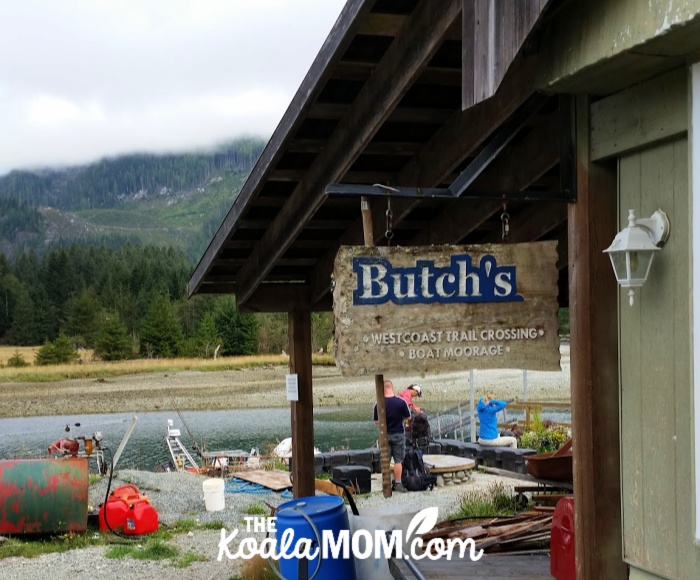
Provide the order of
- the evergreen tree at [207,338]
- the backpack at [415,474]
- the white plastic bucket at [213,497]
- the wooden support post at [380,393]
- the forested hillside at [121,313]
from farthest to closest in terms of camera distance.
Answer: the forested hillside at [121,313]
the evergreen tree at [207,338]
the backpack at [415,474]
the white plastic bucket at [213,497]
the wooden support post at [380,393]

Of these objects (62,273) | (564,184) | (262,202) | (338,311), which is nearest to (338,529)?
(338,311)

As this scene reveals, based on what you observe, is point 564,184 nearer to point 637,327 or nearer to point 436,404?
point 637,327

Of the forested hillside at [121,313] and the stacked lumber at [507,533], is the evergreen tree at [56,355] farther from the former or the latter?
the stacked lumber at [507,533]

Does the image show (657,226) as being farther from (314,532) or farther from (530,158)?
(314,532)

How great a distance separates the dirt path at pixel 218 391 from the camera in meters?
43.5

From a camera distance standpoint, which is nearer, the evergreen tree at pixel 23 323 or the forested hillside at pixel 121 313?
the forested hillside at pixel 121 313

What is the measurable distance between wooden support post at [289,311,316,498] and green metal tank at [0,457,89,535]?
3185 mm

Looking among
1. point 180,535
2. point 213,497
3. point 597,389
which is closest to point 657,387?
point 597,389

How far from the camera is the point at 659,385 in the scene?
3475mm

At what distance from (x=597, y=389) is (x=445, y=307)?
957 mm

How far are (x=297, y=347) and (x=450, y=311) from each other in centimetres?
432

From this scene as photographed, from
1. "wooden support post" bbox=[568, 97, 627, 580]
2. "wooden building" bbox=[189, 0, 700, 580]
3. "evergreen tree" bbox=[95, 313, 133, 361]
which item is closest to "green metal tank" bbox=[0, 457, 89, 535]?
"wooden building" bbox=[189, 0, 700, 580]

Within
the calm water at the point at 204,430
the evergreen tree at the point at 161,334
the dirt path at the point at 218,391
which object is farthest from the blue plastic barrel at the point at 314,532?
the evergreen tree at the point at 161,334

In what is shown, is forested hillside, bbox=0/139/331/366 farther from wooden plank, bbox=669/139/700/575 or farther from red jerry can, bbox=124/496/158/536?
wooden plank, bbox=669/139/700/575
